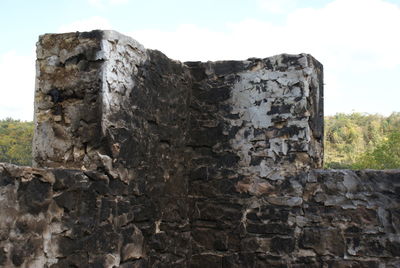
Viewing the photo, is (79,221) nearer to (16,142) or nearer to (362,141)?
(16,142)

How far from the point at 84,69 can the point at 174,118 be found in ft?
3.04

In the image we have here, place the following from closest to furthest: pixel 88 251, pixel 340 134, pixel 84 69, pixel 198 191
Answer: pixel 88 251
pixel 84 69
pixel 198 191
pixel 340 134

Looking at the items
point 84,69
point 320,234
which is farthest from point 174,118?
point 320,234

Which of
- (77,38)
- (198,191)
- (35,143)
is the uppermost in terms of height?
(77,38)

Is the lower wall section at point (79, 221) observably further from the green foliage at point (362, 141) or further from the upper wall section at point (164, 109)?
the green foliage at point (362, 141)

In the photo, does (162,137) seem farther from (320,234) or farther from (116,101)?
(320,234)

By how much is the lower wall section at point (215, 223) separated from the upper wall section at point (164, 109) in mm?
207

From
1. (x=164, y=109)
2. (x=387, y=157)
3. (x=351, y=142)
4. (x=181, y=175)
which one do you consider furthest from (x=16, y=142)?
(x=164, y=109)

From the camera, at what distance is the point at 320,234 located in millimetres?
3686

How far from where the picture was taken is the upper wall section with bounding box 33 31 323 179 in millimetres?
3086

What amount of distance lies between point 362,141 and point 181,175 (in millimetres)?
26886

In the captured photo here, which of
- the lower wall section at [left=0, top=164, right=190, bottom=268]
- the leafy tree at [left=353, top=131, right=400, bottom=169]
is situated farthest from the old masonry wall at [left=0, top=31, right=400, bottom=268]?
the leafy tree at [left=353, top=131, right=400, bottom=169]

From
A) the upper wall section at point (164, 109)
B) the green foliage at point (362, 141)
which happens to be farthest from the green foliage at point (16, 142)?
the upper wall section at point (164, 109)

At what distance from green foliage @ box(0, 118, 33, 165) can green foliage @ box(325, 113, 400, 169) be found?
13353 mm
